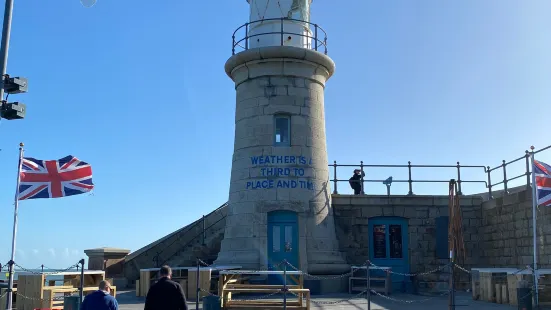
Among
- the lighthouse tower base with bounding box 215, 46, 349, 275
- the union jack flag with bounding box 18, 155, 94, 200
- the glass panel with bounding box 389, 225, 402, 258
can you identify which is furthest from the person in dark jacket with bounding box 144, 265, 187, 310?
the glass panel with bounding box 389, 225, 402, 258

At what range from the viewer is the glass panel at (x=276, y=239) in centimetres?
1781

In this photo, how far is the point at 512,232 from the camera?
1756 centimetres

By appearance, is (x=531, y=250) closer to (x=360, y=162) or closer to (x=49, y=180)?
(x=360, y=162)

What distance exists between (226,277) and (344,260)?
6.00 m

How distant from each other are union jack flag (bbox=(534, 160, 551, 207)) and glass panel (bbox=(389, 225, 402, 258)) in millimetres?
6993

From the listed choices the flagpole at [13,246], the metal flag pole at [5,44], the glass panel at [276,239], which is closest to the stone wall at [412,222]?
the glass panel at [276,239]

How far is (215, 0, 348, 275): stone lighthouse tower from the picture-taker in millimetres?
17797

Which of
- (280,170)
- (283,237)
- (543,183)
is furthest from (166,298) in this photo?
(280,170)

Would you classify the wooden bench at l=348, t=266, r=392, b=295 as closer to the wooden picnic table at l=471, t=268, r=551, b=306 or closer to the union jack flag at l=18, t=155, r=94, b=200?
the wooden picnic table at l=471, t=268, r=551, b=306

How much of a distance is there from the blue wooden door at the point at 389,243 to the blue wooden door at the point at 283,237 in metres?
3.31

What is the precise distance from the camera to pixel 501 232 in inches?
730

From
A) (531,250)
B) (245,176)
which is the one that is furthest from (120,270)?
(531,250)

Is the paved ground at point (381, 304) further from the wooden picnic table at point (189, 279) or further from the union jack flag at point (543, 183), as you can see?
the union jack flag at point (543, 183)

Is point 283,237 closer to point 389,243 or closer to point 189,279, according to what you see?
point 189,279
